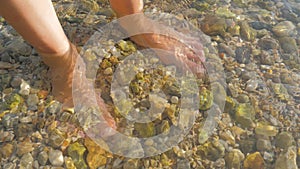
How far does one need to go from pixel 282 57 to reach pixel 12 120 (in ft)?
4.95

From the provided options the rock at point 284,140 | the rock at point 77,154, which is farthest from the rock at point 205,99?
the rock at point 77,154

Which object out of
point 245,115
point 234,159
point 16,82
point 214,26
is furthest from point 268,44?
point 16,82

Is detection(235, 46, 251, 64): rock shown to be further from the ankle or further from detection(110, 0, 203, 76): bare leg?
the ankle

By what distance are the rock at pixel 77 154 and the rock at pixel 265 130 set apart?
840mm

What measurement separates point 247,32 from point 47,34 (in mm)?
1196

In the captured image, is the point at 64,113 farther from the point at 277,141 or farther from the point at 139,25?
the point at 277,141

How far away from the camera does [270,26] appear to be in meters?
2.14

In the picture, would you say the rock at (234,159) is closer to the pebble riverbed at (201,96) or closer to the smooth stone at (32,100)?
the pebble riverbed at (201,96)

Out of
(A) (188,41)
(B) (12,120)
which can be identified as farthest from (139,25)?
(B) (12,120)

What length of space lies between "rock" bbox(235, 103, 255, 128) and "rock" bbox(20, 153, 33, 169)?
1.00m

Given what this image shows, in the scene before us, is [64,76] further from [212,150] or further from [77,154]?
[212,150]

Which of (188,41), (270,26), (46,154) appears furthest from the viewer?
(270,26)

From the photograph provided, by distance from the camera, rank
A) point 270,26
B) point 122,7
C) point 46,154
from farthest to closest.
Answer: point 270,26, point 122,7, point 46,154

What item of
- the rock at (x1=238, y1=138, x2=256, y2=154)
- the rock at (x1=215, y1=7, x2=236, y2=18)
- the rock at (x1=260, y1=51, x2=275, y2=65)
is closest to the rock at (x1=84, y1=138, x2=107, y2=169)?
the rock at (x1=238, y1=138, x2=256, y2=154)
